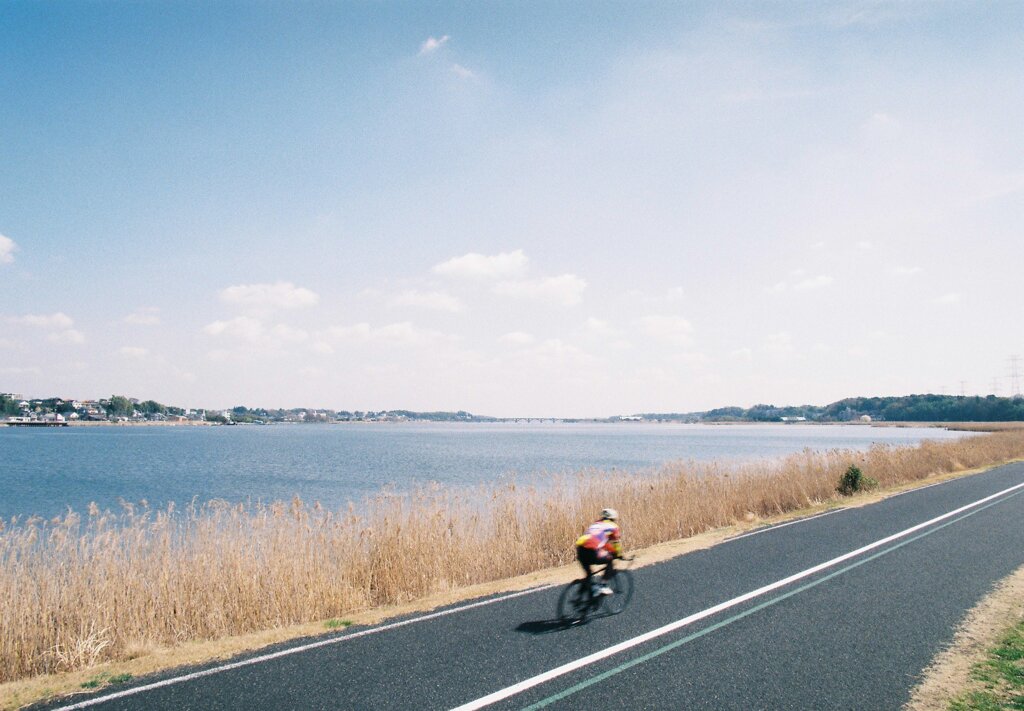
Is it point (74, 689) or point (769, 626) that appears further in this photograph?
point (769, 626)

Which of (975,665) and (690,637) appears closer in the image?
(975,665)

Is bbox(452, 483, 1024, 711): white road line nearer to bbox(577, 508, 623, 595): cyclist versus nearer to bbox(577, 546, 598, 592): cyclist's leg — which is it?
bbox(577, 508, 623, 595): cyclist

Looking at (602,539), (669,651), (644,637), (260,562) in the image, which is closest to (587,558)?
(602,539)

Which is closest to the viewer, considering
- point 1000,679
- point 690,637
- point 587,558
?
point 1000,679

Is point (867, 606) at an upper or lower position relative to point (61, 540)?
lower

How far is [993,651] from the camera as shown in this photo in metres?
7.36

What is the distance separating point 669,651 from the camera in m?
7.33

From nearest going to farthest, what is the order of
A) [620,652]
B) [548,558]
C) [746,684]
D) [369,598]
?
[746,684], [620,652], [369,598], [548,558]

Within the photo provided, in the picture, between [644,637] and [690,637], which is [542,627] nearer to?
[644,637]

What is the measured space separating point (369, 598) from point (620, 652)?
547 centimetres

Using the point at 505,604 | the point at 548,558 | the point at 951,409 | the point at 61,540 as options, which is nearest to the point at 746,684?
the point at 505,604

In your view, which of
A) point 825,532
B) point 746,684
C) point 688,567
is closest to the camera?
point 746,684

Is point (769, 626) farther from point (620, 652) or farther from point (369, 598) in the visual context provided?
point (369, 598)

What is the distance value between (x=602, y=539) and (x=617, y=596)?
138 cm
